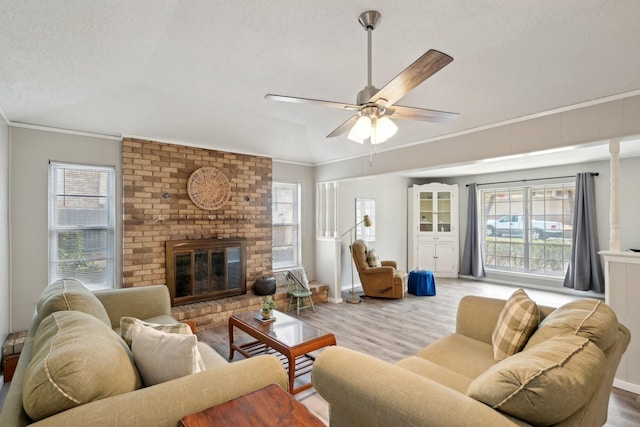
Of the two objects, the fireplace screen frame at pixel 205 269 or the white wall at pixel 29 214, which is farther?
the fireplace screen frame at pixel 205 269

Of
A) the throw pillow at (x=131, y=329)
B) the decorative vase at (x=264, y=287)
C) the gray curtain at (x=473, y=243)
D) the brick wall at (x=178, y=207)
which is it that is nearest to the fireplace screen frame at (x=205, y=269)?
the brick wall at (x=178, y=207)

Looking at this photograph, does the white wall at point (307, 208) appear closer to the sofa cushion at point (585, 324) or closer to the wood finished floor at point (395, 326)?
the wood finished floor at point (395, 326)

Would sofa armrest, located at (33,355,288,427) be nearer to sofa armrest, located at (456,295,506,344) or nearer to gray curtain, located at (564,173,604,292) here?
sofa armrest, located at (456,295,506,344)

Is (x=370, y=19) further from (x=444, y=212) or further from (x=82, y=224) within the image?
(x=444, y=212)

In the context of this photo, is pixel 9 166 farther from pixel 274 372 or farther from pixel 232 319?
pixel 274 372

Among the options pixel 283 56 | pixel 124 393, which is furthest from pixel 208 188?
pixel 124 393

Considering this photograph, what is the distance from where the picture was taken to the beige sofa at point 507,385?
3.82 ft

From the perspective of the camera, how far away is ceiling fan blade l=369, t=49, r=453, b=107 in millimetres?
1521

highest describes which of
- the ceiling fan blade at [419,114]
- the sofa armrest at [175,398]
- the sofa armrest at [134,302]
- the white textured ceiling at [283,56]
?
the white textured ceiling at [283,56]

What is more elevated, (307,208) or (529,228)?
(307,208)

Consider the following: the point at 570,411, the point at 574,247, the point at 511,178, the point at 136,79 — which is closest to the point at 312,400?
the point at 570,411

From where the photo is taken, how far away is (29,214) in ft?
11.1

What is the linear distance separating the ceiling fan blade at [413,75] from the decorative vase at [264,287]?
11.4 feet

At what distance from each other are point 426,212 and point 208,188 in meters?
5.09
